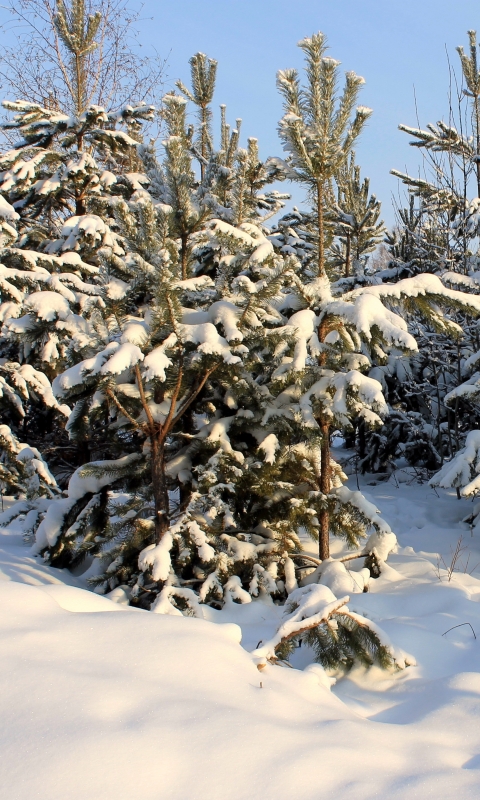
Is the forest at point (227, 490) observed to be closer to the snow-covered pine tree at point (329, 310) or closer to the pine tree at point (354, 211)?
the snow-covered pine tree at point (329, 310)

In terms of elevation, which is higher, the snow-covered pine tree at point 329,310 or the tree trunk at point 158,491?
the snow-covered pine tree at point 329,310

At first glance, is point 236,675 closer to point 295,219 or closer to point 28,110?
point 28,110

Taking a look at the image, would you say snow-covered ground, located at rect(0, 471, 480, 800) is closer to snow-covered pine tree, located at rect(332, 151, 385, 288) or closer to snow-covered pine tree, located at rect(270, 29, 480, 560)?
snow-covered pine tree, located at rect(270, 29, 480, 560)

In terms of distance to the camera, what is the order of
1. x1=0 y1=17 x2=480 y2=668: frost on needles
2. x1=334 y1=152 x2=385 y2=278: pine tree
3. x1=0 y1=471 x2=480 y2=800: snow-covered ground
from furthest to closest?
x1=334 y1=152 x2=385 y2=278: pine tree, x1=0 y1=17 x2=480 y2=668: frost on needles, x1=0 y1=471 x2=480 y2=800: snow-covered ground

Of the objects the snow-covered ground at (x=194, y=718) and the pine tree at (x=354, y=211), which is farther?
the pine tree at (x=354, y=211)

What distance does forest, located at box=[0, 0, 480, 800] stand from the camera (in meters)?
1.79

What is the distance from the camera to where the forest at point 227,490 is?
1.79 m

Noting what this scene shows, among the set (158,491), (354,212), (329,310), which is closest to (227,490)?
(158,491)

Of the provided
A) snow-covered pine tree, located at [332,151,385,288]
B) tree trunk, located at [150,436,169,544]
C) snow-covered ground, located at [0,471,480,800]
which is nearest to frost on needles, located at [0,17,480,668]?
tree trunk, located at [150,436,169,544]

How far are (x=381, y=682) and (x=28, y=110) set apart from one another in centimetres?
779

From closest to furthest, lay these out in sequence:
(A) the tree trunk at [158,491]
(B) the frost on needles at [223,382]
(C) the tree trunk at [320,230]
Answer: (B) the frost on needles at [223,382] → (A) the tree trunk at [158,491] → (C) the tree trunk at [320,230]

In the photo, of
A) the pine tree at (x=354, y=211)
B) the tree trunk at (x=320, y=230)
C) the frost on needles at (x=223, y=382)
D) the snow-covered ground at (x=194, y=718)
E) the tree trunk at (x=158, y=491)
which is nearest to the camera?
the snow-covered ground at (x=194, y=718)

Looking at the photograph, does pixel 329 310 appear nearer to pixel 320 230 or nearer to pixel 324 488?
pixel 320 230

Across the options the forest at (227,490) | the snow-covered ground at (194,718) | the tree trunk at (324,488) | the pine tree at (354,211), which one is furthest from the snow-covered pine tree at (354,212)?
the snow-covered ground at (194,718)
